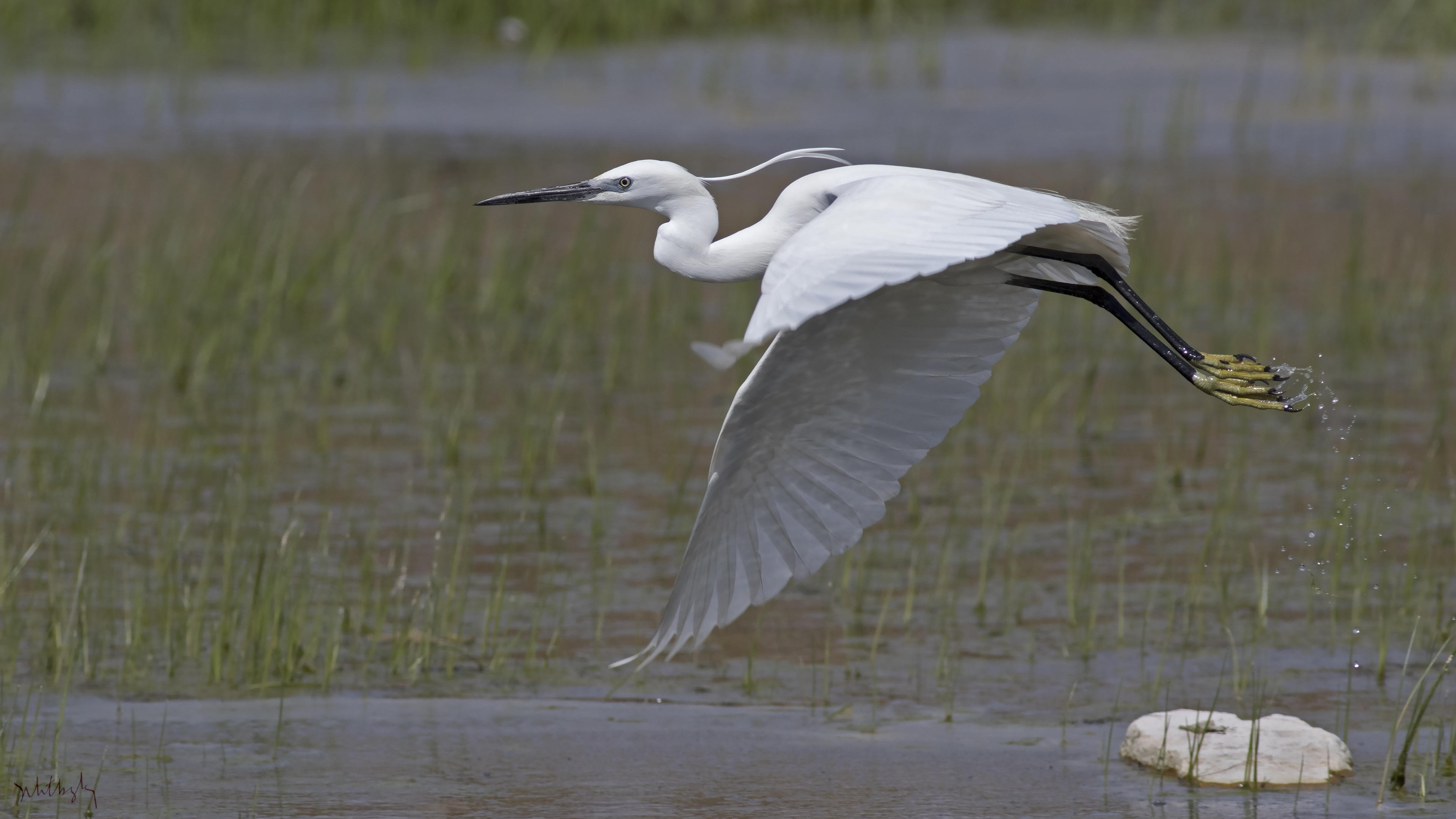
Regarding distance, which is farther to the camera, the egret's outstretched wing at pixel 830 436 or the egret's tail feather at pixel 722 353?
the egret's outstretched wing at pixel 830 436

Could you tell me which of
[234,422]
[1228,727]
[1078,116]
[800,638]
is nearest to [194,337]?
[234,422]

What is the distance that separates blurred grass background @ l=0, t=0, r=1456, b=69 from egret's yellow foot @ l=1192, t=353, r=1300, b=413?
44.0 ft

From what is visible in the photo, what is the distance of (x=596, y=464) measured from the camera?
8195 mm

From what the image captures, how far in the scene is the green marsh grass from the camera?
6016mm

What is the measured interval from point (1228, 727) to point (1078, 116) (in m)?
11.4

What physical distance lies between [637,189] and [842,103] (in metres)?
11.6

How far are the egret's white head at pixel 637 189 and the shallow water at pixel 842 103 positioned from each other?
898 centimetres

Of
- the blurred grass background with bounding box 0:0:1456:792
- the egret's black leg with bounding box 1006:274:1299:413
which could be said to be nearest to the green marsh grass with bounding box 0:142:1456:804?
the blurred grass background with bounding box 0:0:1456:792

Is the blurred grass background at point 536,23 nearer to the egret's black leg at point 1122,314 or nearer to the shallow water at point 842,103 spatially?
the shallow water at point 842,103

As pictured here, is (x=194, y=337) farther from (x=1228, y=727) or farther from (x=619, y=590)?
(x=1228, y=727)

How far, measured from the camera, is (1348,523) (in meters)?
7.17

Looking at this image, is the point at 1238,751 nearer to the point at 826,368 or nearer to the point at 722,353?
the point at 826,368

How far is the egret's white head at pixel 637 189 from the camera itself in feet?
16.2
